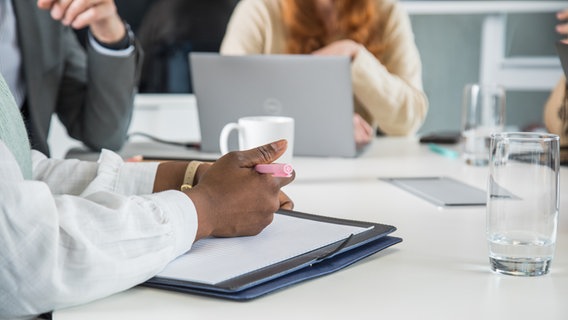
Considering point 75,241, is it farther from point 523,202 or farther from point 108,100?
point 108,100

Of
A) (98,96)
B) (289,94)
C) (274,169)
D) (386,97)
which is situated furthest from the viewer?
(386,97)

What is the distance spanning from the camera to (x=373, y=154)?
1.86 metres

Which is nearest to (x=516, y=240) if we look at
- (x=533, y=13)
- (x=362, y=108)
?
(x=362, y=108)

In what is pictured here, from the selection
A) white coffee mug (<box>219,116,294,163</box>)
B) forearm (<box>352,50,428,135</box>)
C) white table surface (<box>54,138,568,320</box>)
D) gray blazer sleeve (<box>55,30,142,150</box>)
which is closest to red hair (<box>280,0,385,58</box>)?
forearm (<box>352,50,428,135</box>)

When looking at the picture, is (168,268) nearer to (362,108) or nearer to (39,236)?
(39,236)

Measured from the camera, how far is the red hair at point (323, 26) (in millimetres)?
2531

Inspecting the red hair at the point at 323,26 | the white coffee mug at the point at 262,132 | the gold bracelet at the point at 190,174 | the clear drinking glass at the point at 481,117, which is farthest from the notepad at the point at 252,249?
the red hair at the point at 323,26

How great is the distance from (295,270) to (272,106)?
888 mm

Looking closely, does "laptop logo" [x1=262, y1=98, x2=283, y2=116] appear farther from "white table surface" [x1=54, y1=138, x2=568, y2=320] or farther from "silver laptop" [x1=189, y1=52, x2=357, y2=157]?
"white table surface" [x1=54, y1=138, x2=568, y2=320]

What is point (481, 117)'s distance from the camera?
67.0 inches

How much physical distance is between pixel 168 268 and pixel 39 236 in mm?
157

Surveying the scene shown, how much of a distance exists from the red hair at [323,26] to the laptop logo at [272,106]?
0.86 metres

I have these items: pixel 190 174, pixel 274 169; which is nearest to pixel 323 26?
pixel 190 174

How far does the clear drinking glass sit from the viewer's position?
1.69 m
